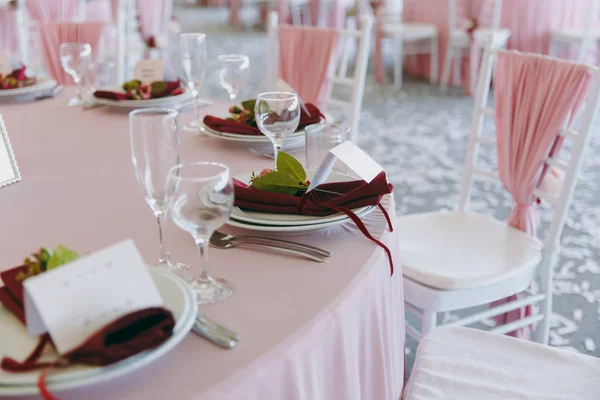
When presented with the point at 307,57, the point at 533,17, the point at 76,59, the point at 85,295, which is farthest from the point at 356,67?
the point at 533,17

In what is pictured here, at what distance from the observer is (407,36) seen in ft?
18.1

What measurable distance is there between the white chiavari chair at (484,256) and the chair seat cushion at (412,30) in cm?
376

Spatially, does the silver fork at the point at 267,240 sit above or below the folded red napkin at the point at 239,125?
below

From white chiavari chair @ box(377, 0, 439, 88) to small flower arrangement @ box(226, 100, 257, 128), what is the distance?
13.8 ft

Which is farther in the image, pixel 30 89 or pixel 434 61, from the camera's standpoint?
pixel 434 61

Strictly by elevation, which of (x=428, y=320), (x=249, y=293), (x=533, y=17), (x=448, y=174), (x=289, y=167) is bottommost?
(x=448, y=174)

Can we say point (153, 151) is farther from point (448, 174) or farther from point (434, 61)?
point (434, 61)

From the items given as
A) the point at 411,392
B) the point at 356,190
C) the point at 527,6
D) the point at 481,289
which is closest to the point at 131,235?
the point at 356,190

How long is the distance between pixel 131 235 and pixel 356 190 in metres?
0.39

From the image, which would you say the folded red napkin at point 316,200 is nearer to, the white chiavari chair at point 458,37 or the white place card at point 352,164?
the white place card at point 352,164

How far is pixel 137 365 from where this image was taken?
Answer: 677mm

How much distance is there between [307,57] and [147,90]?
79 cm

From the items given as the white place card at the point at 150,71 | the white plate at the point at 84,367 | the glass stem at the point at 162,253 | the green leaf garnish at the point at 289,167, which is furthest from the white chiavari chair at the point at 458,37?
the white plate at the point at 84,367

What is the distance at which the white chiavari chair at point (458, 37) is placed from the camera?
507 centimetres
